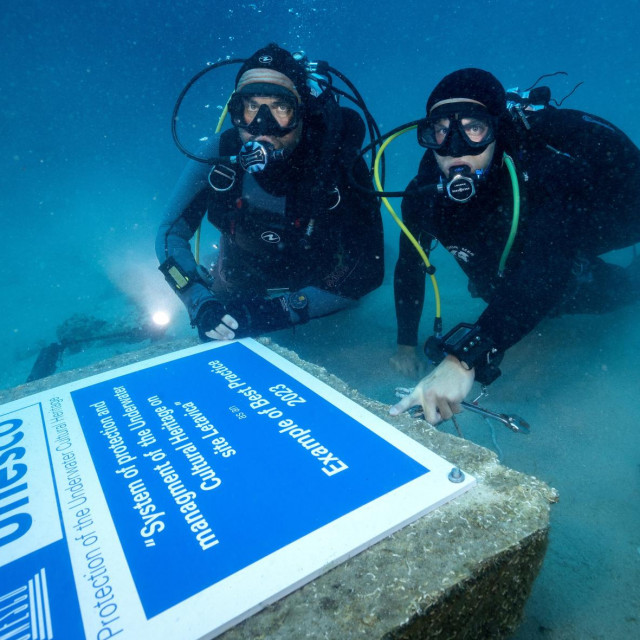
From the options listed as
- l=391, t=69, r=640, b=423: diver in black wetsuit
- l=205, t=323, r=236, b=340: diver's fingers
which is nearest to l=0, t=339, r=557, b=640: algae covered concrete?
l=391, t=69, r=640, b=423: diver in black wetsuit

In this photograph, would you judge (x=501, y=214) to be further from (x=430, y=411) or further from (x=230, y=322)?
(x=230, y=322)

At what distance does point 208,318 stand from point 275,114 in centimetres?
183

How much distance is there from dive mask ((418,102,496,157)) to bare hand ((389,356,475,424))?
1.62 meters

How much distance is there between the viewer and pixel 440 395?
1.84 m

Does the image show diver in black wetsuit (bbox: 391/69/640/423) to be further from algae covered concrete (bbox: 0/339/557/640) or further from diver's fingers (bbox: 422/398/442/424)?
algae covered concrete (bbox: 0/339/557/640)

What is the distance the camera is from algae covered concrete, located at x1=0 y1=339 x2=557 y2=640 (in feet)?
3.31

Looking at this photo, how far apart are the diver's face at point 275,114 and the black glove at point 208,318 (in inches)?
58.7

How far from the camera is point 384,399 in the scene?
10.9 ft

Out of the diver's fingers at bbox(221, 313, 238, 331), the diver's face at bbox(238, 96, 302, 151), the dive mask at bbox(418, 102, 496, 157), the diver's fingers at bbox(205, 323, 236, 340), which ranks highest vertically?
the diver's face at bbox(238, 96, 302, 151)

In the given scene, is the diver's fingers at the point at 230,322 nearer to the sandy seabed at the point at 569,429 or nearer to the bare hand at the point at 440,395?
the bare hand at the point at 440,395

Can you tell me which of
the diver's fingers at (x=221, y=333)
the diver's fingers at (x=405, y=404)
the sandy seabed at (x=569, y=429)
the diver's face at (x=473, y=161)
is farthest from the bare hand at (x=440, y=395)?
the diver's face at (x=473, y=161)

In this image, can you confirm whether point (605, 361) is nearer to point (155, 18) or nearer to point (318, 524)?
point (318, 524)

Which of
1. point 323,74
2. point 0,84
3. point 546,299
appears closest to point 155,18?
point 0,84

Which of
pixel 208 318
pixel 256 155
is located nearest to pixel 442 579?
pixel 208 318
